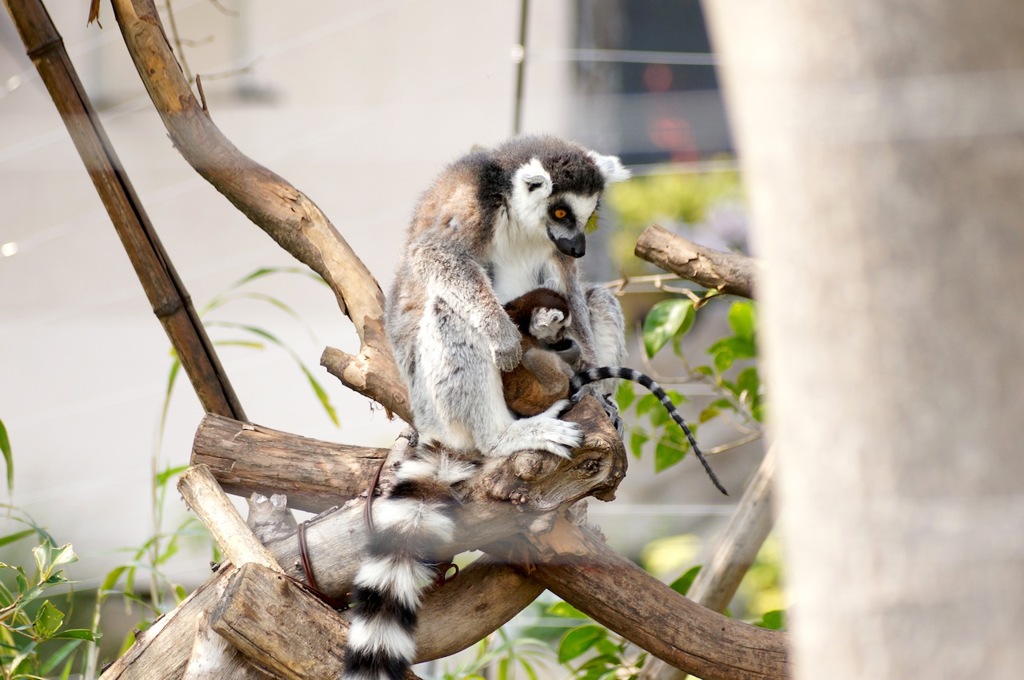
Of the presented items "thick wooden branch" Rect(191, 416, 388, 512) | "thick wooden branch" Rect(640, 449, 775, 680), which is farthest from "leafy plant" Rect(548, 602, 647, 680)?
"thick wooden branch" Rect(191, 416, 388, 512)

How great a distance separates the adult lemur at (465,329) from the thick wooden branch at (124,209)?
62 centimetres

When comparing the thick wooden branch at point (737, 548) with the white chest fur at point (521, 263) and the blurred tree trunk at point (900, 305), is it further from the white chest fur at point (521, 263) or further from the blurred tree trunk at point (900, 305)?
the blurred tree trunk at point (900, 305)

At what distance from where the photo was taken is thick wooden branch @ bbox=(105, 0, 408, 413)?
2.62 meters

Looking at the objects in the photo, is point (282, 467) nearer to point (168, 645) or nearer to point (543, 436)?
point (168, 645)

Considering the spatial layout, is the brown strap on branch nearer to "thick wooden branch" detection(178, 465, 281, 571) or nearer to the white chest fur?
Answer: "thick wooden branch" detection(178, 465, 281, 571)

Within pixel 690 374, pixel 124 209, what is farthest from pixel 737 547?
pixel 124 209

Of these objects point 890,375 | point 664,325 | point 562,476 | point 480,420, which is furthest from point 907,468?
point 664,325

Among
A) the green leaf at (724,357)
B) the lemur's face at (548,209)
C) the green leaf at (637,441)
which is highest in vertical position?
the lemur's face at (548,209)

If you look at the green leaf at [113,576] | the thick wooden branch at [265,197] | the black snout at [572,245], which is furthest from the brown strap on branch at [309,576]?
the black snout at [572,245]

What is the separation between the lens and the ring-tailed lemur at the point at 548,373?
2.42m

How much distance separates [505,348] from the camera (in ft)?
7.79

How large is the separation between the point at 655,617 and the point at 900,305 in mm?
1664

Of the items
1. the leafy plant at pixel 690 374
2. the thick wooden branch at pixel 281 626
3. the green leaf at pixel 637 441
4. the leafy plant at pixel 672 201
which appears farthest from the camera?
the leafy plant at pixel 672 201

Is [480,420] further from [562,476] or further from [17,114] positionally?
[17,114]
